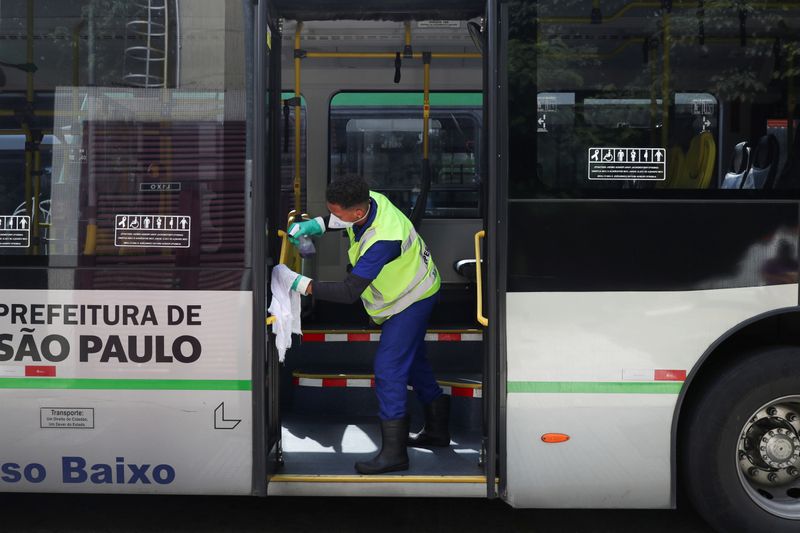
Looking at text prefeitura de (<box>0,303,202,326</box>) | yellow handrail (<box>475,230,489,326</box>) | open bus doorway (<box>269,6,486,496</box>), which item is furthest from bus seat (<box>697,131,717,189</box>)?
text prefeitura de (<box>0,303,202,326</box>)

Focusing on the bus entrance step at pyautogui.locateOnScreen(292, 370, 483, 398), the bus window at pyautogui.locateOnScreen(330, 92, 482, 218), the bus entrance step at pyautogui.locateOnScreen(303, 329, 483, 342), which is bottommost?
the bus entrance step at pyautogui.locateOnScreen(292, 370, 483, 398)

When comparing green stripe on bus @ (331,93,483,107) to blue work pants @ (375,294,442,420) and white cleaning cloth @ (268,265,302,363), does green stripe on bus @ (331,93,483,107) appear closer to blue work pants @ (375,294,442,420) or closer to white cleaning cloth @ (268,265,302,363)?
blue work pants @ (375,294,442,420)

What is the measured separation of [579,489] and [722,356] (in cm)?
98

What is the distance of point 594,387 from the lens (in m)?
3.86

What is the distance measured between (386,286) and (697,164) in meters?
1.68

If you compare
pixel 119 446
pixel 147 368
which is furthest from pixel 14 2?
pixel 119 446

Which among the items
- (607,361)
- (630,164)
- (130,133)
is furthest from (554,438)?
(130,133)

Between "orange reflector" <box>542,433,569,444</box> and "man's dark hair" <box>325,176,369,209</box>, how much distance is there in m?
1.51

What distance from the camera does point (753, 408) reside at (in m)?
3.89

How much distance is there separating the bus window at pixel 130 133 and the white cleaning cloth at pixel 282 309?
0.21 m

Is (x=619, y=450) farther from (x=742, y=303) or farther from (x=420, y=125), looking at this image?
(x=420, y=125)

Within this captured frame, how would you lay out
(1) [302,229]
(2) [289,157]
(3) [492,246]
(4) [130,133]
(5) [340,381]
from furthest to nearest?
(2) [289,157] < (5) [340,381] < (1) [302,229] < (4) [130,133] < (3) [492,246]

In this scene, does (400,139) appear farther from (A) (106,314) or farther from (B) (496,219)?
(A) (106,314)

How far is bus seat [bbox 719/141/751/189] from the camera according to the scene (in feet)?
12.7
